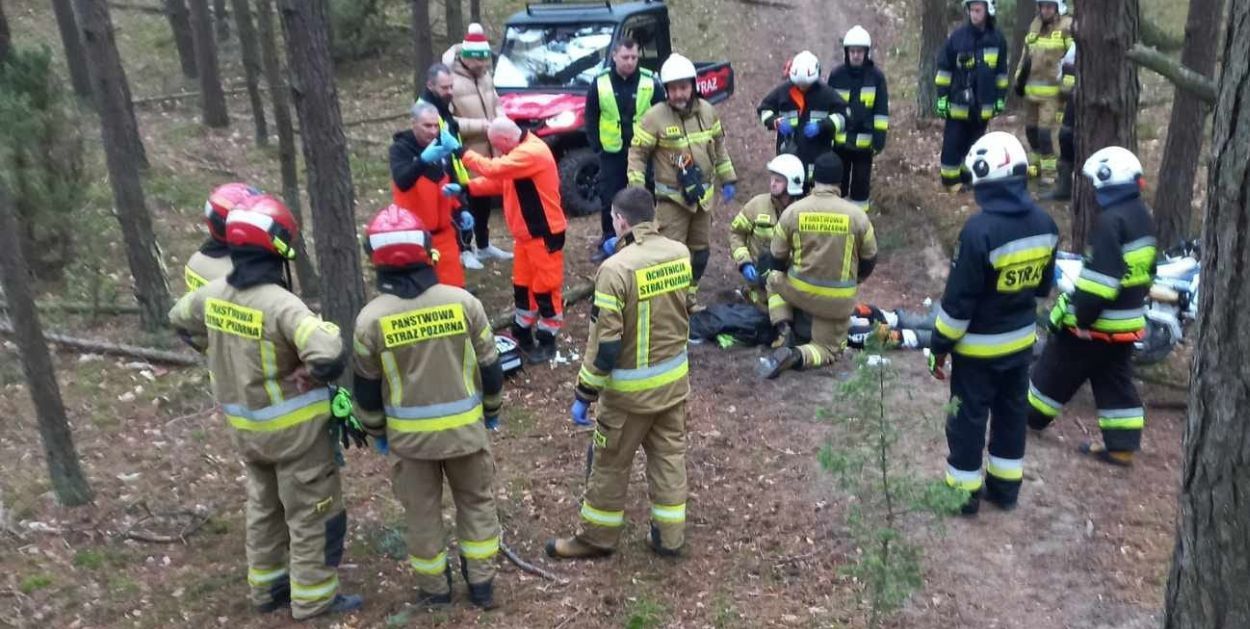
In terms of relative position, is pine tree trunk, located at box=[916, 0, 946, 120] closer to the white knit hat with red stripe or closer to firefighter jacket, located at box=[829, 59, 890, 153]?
firefighter jacket, located at box=[829, 59, 890, 153]

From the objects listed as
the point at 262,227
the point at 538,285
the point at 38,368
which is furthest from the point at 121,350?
the point at 262,227

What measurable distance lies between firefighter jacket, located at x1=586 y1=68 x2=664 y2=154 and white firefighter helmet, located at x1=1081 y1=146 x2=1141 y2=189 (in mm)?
3960

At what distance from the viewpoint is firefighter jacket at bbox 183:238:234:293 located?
5.37m

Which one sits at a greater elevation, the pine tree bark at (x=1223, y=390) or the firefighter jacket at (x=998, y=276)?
the pine tree bark at (x=1223, y=390)

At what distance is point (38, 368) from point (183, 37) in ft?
48.1

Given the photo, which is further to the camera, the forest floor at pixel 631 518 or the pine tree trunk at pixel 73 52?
the pine tree trunk at pixel 73 52

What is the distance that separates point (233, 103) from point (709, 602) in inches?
581

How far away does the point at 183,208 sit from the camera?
442 inches

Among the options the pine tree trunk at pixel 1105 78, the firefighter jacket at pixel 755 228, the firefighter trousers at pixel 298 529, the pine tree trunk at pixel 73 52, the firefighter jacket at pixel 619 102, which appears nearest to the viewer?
the firefighter trousers at pixel 298 529

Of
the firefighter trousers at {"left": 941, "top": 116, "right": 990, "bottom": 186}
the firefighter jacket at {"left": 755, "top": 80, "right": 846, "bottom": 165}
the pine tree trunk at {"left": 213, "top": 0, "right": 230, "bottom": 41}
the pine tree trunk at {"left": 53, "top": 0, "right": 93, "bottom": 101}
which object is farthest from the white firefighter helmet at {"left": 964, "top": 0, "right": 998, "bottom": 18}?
the pine tree trunk at {"left": 213, "top": 0, "right": 230, "bottom": 41}

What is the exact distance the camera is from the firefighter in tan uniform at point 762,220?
7.82 m

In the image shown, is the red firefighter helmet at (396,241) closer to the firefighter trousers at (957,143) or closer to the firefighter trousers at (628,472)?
the firefighter trousers at (628,472)

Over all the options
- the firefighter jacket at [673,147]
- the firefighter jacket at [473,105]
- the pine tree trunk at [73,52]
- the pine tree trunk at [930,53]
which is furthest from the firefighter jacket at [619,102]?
the pine tree trunk at [73,52]

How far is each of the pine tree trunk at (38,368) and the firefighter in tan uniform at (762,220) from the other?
4.91m
